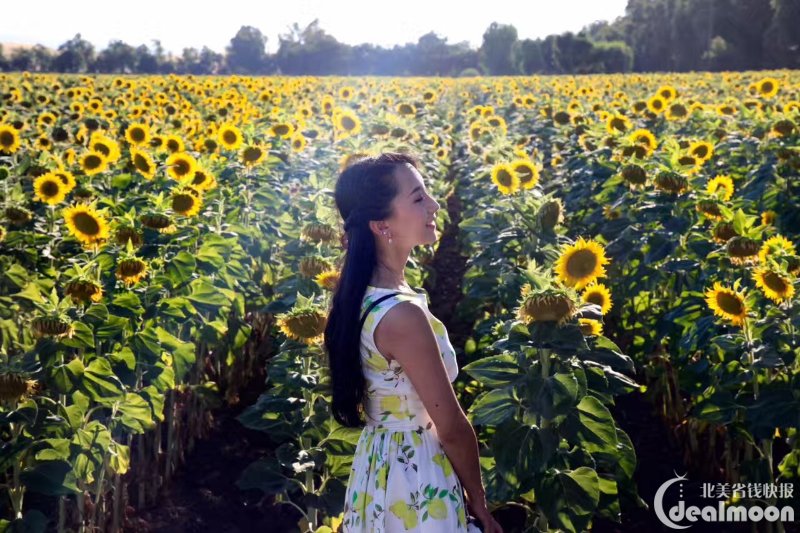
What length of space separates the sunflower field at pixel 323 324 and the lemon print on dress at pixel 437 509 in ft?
1.60

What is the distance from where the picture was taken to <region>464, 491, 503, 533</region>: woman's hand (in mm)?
2213

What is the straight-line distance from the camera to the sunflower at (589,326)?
2.68 meters

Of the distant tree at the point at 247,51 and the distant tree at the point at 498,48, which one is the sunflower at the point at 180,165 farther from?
the distant tree at the point at 247,51

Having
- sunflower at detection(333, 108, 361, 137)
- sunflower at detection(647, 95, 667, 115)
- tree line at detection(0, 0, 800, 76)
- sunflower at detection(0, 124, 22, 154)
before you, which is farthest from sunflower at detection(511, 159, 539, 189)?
tree line at detection(0, 0, 800, 76)

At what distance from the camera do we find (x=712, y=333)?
3.61 metres

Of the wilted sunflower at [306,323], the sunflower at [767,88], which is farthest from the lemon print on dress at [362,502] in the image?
the sunflower at [767,88]

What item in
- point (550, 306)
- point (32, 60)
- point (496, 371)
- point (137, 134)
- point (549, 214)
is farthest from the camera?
point (32, 60)

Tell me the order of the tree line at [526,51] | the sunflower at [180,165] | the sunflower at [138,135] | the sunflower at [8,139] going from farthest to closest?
the tree line at [526,51] < the sunflower at [138,135] < the sunflower at [8,139] < the sunflower at [180,165]

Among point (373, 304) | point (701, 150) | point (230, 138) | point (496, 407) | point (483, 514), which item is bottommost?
point (483, 514)

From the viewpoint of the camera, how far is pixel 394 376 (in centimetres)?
222

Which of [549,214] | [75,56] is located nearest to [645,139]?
[549,214]

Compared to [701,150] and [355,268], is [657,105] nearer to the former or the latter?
[701,150]

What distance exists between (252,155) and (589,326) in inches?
145

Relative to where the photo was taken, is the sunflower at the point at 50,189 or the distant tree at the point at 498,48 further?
the distant tree at the point at 498,48
